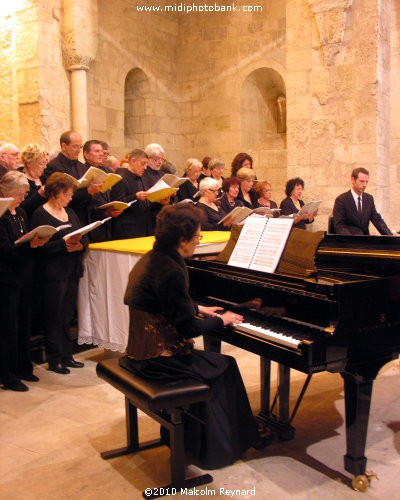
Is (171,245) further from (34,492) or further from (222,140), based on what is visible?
(222,140)

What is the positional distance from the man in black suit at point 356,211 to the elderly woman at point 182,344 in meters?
4.06

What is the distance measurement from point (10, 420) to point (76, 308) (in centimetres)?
146

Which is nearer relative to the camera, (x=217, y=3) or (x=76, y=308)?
(x=76, y=308)

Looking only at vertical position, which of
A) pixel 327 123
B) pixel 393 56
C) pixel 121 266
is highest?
pixel 393 56

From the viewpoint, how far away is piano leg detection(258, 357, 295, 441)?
136 inches

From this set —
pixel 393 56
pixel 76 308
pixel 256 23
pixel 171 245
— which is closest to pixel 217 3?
pixel 256 23

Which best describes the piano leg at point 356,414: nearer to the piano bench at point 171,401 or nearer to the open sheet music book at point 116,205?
the piano bench at point 171,401

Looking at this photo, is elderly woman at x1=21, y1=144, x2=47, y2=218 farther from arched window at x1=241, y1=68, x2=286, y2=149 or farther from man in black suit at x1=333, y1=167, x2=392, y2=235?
arched window at x1=241, y1=68, x2=286, y2=149

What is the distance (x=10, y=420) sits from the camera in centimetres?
390

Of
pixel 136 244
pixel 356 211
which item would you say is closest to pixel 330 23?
pixel 356 211

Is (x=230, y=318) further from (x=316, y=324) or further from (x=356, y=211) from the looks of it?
(x=356, y=211)

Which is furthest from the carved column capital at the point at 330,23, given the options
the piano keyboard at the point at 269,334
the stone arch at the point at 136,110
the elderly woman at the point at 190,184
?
the piano keyboard at the point at 269,334

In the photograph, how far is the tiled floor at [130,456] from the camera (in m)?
2.97

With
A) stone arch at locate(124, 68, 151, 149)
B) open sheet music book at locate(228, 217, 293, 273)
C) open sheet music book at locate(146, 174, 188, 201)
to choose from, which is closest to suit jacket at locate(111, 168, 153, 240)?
open sheet music book at locate(146, 174, 188, 201)
